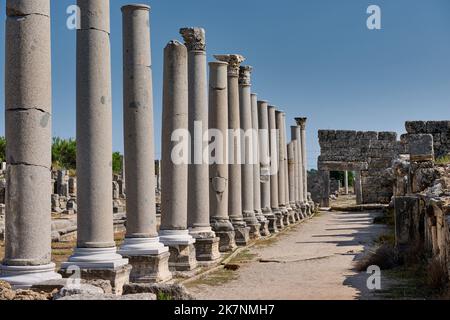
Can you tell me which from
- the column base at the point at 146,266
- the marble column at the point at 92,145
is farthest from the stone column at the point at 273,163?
the marble column at the point at 92,145

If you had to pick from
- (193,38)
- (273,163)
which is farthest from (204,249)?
(273,163)

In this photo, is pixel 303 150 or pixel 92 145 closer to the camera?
pixel 92 145

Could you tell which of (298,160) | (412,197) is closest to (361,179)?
(298,160)

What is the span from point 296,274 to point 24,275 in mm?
6233

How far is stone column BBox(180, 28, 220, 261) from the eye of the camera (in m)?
16.3

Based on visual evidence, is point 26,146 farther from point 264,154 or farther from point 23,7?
point 264,154

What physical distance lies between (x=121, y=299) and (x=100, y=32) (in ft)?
17.2

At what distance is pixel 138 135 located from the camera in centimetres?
1240

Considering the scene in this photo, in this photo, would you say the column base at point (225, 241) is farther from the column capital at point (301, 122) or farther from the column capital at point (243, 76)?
the column capital at point (301, 122)

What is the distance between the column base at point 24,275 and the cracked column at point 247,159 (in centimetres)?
1292

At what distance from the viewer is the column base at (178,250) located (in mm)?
13977

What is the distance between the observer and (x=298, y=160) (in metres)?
37.4
